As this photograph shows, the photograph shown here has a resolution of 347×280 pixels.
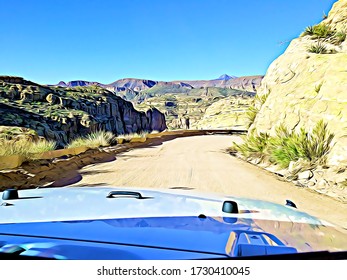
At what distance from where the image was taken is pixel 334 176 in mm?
8172

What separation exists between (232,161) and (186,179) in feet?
14.7

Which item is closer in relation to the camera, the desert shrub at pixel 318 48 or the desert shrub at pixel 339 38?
the desert shrub at pixel 318 48

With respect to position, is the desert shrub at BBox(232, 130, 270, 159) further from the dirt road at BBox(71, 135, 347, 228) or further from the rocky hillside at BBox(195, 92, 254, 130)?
the rocky hillside at BBox(195, 92, 254, 130)

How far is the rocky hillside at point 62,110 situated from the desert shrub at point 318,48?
2711cm

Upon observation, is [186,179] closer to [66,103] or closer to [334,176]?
[334,176]

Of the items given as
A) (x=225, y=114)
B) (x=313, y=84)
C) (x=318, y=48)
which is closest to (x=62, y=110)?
(x=225, y=114)

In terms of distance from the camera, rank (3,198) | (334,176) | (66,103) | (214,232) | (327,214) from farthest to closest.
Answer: (66,103), (334,176), (327,214), (3,198), (214,232)

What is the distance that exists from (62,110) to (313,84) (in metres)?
53.6

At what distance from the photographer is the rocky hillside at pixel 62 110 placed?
151 feet

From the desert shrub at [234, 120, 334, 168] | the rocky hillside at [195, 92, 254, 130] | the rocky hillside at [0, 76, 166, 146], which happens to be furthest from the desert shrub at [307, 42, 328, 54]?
the rocky hillside at [195, 92, 254, 130]

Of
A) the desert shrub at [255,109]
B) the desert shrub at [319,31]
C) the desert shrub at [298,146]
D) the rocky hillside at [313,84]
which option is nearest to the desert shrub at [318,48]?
the rocky hillside at [313,84]

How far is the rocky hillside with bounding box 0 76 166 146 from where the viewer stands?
45.9 metres

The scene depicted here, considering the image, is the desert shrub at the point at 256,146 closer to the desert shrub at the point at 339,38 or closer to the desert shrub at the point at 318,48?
the desert shrub at the point at 318,48
